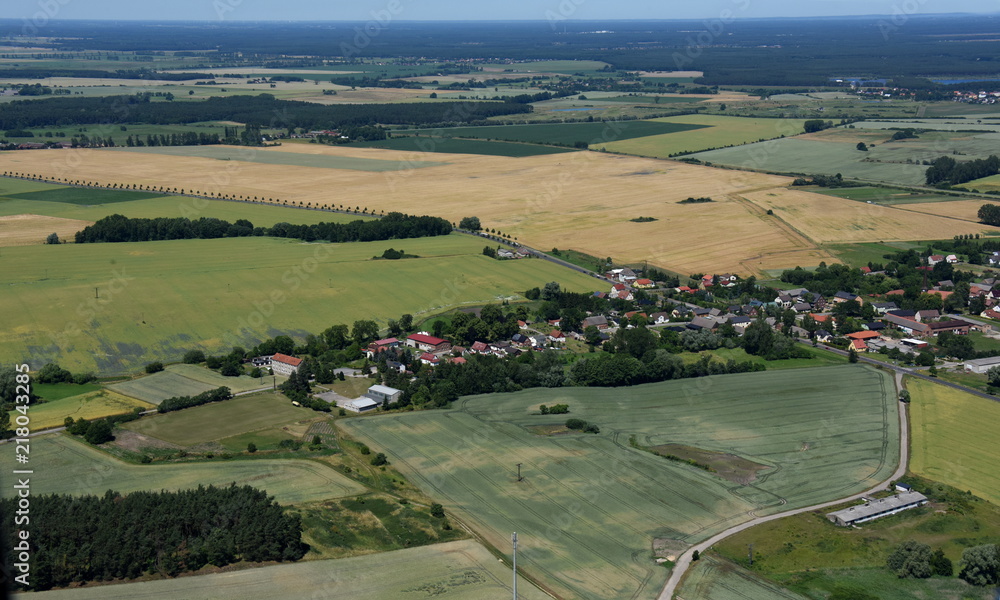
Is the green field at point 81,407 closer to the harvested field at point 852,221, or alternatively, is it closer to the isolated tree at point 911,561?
the isolated tree at point 911,561

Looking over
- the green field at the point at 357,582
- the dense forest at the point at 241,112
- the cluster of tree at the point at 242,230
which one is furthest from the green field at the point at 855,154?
the green field at the point at 357,582

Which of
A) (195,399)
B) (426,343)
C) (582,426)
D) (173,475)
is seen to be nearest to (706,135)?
(426,343)

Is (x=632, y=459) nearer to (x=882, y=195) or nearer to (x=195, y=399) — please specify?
(x=195, y=399)

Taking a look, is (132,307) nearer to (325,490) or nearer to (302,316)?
(302,316)

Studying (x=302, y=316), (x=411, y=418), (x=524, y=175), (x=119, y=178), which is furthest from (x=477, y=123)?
(x=411, y=418)

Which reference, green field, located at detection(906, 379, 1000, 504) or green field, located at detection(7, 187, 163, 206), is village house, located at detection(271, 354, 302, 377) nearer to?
green field, located at detection(906, 379, 1000, 504)

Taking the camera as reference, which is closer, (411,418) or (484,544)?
(484,544)

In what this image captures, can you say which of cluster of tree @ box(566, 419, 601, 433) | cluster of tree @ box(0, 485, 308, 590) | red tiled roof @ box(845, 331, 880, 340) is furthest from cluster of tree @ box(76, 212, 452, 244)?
cluster of tree @ box(0, 485, 308, 590)
